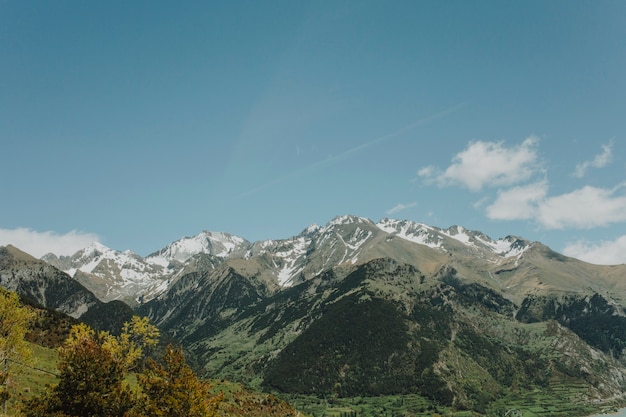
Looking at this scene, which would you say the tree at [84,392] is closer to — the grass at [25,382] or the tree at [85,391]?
the tree at [85,391]

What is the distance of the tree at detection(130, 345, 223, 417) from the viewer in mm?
46062

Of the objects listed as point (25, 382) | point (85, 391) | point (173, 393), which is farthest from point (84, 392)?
point (25, 382)

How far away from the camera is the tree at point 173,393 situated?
151 feet

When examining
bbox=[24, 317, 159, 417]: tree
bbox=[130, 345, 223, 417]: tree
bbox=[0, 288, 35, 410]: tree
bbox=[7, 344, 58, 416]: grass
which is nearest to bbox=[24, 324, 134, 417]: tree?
bbox=[24, 317, 159, 417]: tree

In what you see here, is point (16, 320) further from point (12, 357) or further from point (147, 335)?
point (147, 335)

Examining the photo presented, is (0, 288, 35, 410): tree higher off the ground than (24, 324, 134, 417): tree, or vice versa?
(0, 288, 35, 410): tree

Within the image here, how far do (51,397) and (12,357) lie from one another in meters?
19.9

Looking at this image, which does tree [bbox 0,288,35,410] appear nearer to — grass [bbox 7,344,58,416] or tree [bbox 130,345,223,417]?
grass [bbox 7,344,58,416]

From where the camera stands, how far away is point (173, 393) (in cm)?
4638

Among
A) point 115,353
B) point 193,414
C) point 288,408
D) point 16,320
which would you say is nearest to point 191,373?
point 193,414

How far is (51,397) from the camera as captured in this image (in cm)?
4422

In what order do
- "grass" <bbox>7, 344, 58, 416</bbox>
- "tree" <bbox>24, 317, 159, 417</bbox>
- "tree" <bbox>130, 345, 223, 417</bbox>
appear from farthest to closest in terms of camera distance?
"grass" <bbox>7, 344, 58, 416</bbox> < "tree" <bbox>130, 345, 223, 417</bbox> < "tree" <bbox>24, 317, 159, 417</bbox>

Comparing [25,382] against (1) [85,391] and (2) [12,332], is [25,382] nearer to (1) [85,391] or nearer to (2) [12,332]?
(2) [12,332]

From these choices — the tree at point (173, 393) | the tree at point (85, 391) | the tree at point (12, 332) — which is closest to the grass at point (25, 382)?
the tree at point (12, 332)
